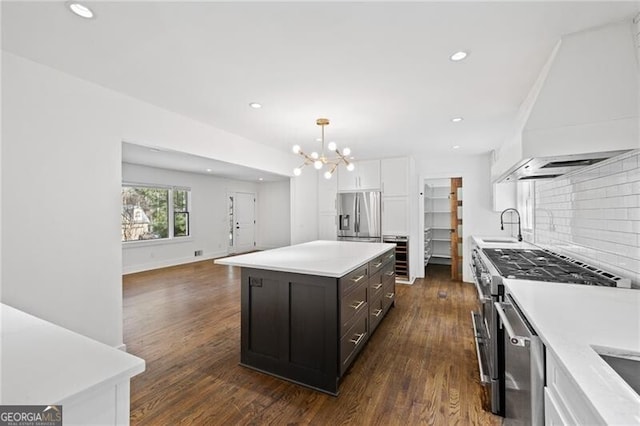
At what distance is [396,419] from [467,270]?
4.36m

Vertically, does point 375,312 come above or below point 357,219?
below

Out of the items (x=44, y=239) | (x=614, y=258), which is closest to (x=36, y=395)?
(x=44, y=239)

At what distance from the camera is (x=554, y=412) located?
962 millimetres

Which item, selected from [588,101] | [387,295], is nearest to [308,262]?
[387,295]

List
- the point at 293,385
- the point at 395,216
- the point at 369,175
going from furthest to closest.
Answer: the point at 369,175 → the point at 395,216 → the point at 293,385

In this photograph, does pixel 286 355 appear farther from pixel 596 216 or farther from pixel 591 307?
pixel 596 216

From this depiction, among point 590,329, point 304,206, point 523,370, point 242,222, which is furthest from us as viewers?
point 242,222

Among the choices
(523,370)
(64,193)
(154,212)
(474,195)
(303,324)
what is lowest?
(303,324)

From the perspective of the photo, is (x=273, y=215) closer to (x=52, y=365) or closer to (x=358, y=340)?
(x=358, y=340)

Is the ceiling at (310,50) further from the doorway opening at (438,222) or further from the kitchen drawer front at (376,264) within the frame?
the doorway opening at (438,222)

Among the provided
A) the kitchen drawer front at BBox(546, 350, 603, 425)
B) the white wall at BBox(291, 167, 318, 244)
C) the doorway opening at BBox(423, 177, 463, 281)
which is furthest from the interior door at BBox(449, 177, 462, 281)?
the kitchen drawer front at BBox(546, 350, 603, 425)

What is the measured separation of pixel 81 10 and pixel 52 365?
1.88 metres

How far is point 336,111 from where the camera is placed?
315 cm

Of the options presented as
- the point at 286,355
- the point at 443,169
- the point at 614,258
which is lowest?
the point at 286,355
